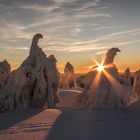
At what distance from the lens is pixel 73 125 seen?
11.7 m

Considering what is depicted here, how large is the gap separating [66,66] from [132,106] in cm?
3570

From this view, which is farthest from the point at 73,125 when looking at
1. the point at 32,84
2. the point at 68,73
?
the point at 68,73

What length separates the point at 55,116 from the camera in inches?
525

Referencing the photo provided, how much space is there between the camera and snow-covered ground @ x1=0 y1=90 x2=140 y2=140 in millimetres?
10234

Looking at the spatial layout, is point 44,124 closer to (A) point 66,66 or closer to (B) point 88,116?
(B) point 88,116

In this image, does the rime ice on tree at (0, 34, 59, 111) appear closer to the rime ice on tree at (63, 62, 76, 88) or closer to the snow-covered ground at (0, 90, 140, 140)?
the snow-covered ground at (0, 90, 140, 140)

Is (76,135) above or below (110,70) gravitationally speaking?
below

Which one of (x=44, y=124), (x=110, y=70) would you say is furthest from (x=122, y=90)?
(x=44, y=124)

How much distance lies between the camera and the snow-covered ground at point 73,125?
33.6ft

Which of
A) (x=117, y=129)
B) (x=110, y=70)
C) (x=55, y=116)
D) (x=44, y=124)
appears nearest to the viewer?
(x=117, y=129)

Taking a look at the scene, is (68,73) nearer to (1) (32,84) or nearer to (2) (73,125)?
(1) (32,84)

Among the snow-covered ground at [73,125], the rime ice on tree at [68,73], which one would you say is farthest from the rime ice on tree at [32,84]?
the rime ice on tree at [68,73]

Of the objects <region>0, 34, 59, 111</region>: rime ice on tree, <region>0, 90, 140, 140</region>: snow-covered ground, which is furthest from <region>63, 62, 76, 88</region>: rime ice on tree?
<region>0, 90, 140, 140</region>: snow-covered ground

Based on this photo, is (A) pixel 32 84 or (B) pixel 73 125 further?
(A) pixel 32 84
